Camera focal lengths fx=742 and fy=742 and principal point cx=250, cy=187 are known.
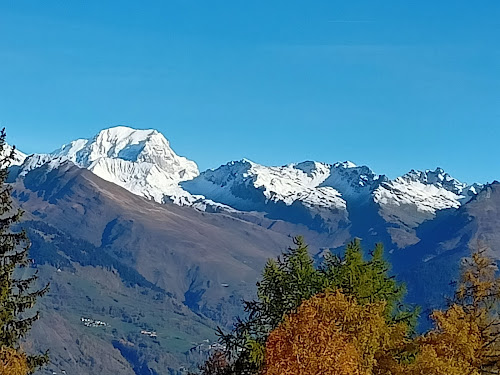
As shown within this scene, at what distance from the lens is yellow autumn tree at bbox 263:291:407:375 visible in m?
26.0

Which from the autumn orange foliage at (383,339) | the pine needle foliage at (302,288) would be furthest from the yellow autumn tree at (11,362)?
the pine needle foliage at (302,288)

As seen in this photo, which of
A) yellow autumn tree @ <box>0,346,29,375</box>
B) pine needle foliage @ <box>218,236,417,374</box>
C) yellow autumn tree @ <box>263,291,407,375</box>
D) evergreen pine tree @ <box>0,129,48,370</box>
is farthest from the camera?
pine needle foliage @ <box>218,236,417,374</box>

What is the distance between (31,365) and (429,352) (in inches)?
762

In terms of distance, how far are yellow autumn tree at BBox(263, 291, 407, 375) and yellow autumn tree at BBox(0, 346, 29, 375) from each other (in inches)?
412

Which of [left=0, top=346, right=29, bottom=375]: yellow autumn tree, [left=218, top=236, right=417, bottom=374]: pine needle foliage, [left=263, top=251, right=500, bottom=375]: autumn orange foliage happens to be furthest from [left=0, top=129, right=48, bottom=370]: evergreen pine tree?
[left=263, top=251, right=500, bottom=375]: autumn orange foliage

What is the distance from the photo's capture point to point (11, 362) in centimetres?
3128

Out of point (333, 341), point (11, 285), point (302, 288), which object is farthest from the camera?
point (302, 288)

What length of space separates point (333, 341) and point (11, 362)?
45.8 ft

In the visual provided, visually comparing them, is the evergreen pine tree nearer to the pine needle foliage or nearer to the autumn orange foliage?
the pine needle foliage

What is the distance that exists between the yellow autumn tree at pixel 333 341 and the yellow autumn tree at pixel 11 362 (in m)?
10.5

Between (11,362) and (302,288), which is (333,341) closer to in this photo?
(302,288)

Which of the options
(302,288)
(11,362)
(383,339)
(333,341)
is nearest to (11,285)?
(11,362)

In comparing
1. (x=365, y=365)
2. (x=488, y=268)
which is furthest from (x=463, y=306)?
(x=365, y=365)

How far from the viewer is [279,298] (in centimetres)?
4059
